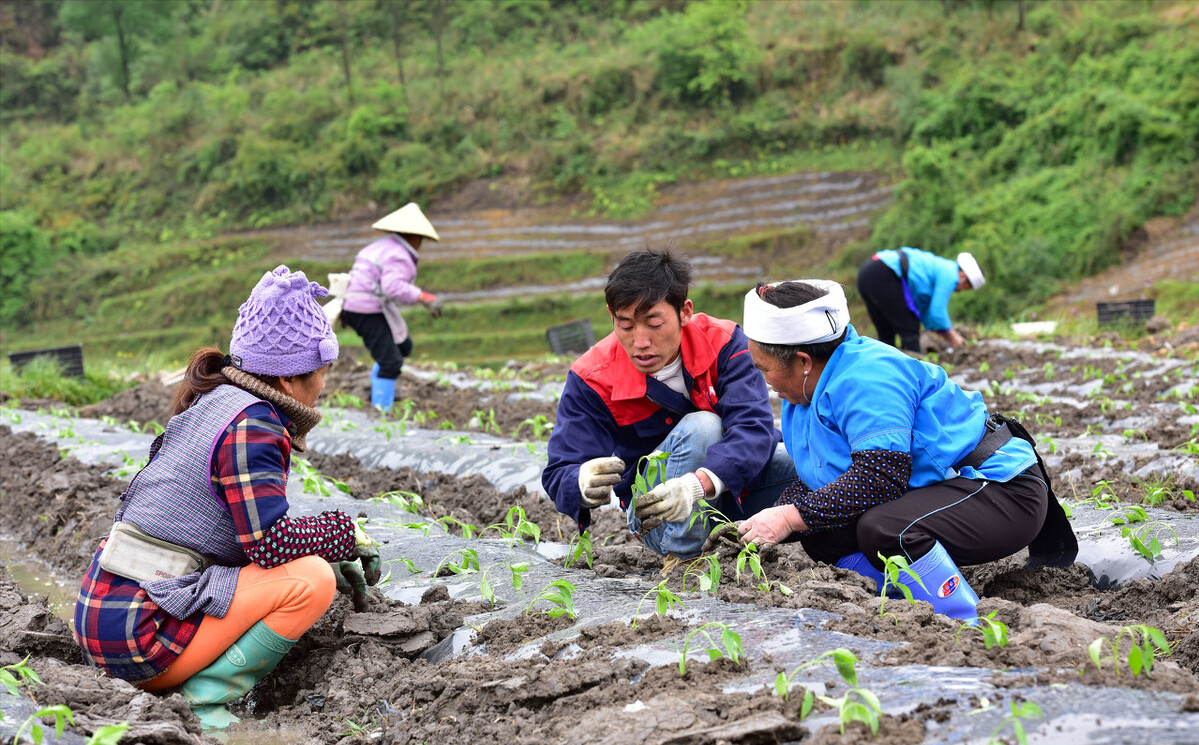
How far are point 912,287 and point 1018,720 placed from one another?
5905 millimetres

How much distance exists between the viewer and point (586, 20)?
31.7m

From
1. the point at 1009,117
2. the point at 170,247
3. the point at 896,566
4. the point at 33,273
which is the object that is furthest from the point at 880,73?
the point at 896,566

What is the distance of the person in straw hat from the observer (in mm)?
2338

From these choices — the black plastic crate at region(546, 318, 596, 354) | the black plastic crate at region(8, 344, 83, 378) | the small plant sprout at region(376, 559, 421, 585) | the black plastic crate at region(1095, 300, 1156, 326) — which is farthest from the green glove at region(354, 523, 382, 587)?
the black plastic crate at region(1095, 300, 1156, 326)

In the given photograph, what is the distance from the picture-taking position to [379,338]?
6.86 m

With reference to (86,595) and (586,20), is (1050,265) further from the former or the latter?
(586,20)

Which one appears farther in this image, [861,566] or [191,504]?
[861,566]

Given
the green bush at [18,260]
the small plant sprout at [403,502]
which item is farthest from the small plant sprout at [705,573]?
the green bush at [18,260]

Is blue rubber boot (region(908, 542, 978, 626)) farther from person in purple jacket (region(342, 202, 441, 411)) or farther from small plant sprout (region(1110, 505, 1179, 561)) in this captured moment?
person in purple jacket (region(342, 202, 441, 411))

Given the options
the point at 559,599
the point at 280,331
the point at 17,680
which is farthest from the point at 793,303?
the point at 17,680

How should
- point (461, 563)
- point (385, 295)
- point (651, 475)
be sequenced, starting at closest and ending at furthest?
point (651, 475)
point (461, 563)
point (385, 295)

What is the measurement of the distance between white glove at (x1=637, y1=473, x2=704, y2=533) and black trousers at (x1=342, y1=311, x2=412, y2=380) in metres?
4.61

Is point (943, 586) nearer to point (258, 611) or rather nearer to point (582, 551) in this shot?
point (582, 551)

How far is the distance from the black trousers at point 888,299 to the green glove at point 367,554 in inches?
203
